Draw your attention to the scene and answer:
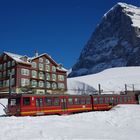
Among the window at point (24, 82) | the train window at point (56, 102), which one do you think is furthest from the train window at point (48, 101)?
the window at point (24, 82)

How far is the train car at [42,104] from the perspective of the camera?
1033 inches

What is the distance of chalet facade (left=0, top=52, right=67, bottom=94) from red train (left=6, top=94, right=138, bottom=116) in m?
23.6

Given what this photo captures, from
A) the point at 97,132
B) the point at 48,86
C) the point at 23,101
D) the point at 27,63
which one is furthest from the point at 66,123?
the point at 48,86

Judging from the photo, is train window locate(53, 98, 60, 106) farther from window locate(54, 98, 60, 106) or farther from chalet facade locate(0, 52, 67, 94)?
chalet facade locate(0, 52, 67, 94)

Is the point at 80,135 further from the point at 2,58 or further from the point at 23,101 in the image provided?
the point at 2,58

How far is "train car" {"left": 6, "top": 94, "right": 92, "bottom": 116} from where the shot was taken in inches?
1033

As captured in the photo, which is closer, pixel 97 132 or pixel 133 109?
pixel 97 132

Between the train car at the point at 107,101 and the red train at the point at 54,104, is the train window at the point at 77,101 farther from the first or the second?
the train car at the point at 107,101

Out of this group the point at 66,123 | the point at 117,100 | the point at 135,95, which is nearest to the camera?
the point at 66,123

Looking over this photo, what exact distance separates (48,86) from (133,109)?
40427 mm

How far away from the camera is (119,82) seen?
97.3m

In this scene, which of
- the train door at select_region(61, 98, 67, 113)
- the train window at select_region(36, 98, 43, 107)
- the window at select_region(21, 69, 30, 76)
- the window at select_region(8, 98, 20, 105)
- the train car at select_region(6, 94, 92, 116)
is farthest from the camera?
the window at select_region(21, 69, 30, 76)

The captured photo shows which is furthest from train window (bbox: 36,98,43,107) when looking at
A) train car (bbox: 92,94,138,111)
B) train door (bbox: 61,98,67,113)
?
train car (bbox: 92,94,138,111)

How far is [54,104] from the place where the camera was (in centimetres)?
2916
